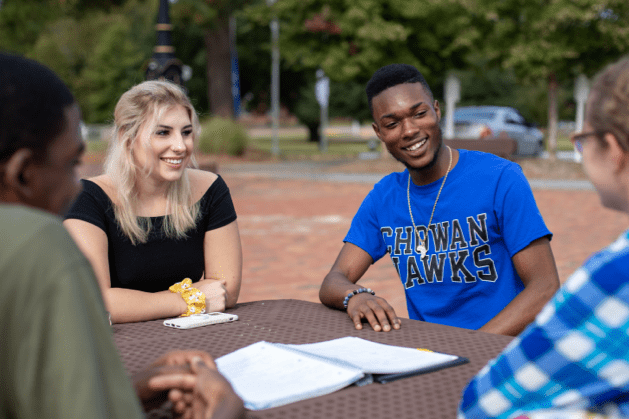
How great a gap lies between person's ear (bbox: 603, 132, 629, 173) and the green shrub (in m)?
22.7

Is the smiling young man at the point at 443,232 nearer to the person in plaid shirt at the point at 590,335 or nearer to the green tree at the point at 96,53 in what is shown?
the person in plaid shirt at the point at 590,335

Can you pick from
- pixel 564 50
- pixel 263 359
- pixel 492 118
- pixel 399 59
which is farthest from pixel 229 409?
pixel 492 118

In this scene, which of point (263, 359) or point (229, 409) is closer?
point (229, 409)

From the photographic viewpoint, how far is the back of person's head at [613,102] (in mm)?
1202

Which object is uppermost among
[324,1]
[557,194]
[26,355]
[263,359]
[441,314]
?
[324,1]

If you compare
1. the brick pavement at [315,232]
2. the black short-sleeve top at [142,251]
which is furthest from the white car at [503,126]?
the black short-sleeve top at [142,251]

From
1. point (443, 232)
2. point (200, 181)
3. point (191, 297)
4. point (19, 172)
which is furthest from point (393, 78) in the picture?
point (19, 172)

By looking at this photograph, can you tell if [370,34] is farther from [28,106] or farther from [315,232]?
[28,106]

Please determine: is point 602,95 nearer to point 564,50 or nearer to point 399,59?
point 564,50

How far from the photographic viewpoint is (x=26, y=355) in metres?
0.80

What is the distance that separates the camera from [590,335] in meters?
1.13

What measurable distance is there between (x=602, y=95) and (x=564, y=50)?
17.3 m

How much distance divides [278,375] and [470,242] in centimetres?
128

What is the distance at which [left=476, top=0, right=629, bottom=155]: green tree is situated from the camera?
16469 millimetres
